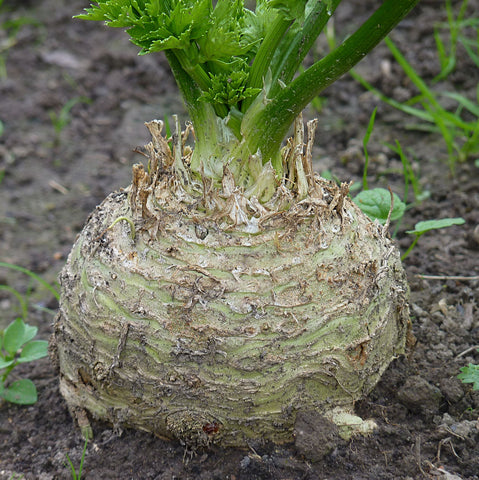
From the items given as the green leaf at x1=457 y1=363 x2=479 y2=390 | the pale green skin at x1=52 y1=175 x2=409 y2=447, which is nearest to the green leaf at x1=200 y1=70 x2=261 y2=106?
the pale green skin at x1=52 y1=175 x2=409 y2=447

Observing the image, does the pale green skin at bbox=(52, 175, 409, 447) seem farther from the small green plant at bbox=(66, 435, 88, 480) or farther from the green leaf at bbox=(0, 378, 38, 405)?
the green leaf at bbox=(0, 378, 38, 405)

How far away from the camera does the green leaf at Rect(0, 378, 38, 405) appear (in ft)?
7.88

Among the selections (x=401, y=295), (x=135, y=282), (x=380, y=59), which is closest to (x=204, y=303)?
(x=135, y=282)

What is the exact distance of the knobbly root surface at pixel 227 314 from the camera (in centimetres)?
190

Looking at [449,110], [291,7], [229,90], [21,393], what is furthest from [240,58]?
[449,110]

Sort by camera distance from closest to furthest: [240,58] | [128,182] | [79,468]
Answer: [240,58] < [79,468] < [128,182]

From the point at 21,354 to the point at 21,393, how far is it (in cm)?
15

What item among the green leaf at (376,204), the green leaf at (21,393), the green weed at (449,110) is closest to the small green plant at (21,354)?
the green leaf at (21,393)

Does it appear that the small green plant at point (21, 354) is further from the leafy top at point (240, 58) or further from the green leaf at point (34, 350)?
the leafy top at point (240, 58)

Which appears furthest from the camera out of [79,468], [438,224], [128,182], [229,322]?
[128,182]

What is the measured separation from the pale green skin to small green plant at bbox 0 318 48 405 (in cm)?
37

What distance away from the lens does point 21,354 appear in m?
2.40

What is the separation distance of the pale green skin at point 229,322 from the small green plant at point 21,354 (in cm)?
37

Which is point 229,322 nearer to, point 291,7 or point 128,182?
point 291,7
